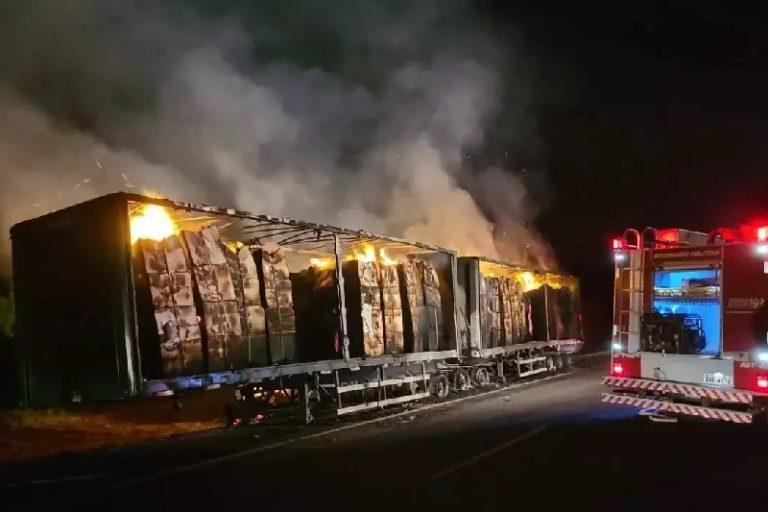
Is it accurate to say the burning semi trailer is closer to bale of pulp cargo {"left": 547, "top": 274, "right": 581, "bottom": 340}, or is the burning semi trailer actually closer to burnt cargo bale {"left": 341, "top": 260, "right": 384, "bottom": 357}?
burnt cargo bale {"left": 341, "top": 260, "right": 384, "bottom": 357}

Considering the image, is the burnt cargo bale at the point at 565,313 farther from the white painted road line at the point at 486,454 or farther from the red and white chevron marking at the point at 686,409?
the white painted road line at the point at 486,454

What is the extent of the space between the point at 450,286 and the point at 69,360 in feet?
30.9

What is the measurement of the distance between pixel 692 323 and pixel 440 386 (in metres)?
7.07

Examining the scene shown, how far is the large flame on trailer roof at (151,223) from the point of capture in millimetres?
9516

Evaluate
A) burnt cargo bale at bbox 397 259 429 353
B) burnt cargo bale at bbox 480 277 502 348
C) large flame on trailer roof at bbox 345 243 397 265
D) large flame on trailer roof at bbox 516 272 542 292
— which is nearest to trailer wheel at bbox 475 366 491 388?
burnt cargo bale at bbox 480 277 502 348

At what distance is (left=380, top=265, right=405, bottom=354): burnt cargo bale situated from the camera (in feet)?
45.9

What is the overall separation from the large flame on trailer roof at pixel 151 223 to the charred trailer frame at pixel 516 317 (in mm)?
8984

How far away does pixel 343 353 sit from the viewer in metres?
12.6

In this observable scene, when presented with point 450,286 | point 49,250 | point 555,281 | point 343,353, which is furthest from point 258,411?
point 555,281

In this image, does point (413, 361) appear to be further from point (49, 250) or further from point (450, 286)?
point (49, 250)

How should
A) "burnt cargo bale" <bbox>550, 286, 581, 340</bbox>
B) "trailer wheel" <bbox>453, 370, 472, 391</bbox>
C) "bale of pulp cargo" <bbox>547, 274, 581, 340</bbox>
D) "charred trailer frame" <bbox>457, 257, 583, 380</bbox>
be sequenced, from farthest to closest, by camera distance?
1. "burnt cargo bale" <bbox>550, 286, 581, 340</bbox>
2. "bale of pulp cargo" <bbox>547, 274, 581, 340</bbox>
3. "charred trailer frame" <bbox>457, 257, 583, 380</bbox>
4. "trailer wheel" <bbox>453, 370, 472, 391</bbox>

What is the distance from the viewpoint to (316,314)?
42.8 feet

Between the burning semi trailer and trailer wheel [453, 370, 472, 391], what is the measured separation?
2.08 ft

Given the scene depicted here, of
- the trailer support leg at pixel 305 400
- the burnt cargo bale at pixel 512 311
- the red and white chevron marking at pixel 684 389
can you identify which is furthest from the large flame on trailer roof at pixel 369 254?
the burnt cargo bale at pixel 512 311
